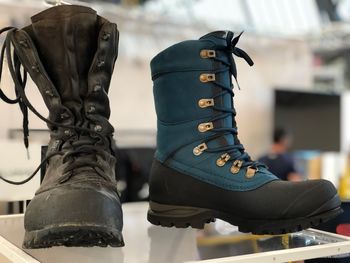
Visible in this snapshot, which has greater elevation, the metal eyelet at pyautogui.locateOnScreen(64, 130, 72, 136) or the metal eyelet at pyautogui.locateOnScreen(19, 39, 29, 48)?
the metal eyelet at pyautogui.locateOnScreen(19, 39, 29, 48)

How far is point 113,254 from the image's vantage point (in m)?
0.57

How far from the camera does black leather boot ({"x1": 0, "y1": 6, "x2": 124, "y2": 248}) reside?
51 cm

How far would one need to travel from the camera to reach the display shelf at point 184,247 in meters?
0.51

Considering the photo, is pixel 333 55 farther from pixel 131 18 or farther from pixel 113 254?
pixel 113 254

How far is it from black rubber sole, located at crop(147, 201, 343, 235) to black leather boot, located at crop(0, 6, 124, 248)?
9 cm

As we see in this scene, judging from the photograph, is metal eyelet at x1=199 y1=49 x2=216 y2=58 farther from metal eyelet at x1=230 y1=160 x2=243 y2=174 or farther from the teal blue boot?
metal eyelet at x1=230 y1=160 x2=243 y2=174

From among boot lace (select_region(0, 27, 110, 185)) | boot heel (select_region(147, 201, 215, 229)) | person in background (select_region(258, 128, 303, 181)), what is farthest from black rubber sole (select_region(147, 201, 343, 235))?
person in background (select_region(258, 128, 303, 181))

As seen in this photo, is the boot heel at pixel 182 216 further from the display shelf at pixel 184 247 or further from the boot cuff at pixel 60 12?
the boot cuff at pixel 60 12

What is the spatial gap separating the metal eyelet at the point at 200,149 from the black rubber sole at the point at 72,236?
Answer: 0.15 metres

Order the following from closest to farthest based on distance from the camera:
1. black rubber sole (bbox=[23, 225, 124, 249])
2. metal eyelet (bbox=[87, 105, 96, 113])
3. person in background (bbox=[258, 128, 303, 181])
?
black rubber sole (bbox=[23, 225, 124, 249]) → metal eyelet (bbox=[87, 105, 96, 113]) → person in background (bbox=[258, 128, 303, 181])

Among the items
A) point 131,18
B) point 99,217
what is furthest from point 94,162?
point 131,18

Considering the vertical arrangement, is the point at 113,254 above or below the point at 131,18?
below

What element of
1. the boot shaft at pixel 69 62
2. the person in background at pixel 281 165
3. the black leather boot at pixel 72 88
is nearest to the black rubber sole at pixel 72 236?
the black leather boot at pixel 72 88

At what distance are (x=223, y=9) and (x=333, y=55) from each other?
1.27 m
